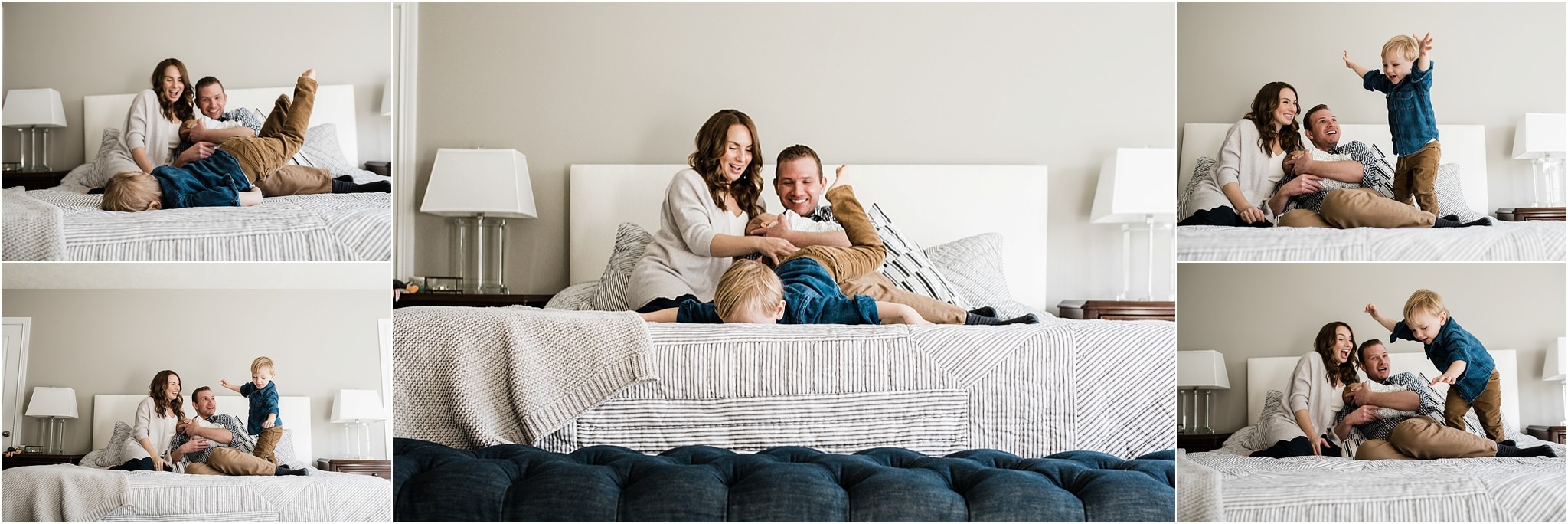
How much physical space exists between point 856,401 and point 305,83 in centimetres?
82

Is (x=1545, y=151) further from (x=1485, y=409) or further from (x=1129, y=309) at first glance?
(x=1129, y=309)

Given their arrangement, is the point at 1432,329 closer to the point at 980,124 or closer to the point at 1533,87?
the point at 1533,87

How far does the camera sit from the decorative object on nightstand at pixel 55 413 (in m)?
1.14

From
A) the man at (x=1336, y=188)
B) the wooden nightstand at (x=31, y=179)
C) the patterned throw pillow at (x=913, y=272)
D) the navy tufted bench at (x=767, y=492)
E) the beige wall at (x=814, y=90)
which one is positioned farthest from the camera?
the beige wall at (x=814, y=90)

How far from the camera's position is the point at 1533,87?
0.95 metres

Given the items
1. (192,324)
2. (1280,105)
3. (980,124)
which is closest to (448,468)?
(192,324)

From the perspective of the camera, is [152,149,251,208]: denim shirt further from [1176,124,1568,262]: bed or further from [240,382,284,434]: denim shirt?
[1176,124,1568,262]: bed

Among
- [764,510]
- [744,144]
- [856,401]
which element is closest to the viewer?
[764,510]

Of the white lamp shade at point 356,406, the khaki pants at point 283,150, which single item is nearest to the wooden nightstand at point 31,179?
the khaki pants at point 283,150

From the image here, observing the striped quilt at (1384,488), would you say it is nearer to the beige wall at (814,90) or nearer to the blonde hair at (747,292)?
the blonde hair at (747,292)

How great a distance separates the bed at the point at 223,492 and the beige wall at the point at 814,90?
1888 mm

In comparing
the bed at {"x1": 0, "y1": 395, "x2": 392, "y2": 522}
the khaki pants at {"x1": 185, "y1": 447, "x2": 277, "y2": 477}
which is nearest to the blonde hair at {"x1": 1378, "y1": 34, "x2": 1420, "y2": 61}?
the bed at {"x1": 0, "y1": 395, "x2": 392, "y2": 522}

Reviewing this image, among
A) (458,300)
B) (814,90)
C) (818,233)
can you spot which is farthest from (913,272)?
(458,300)

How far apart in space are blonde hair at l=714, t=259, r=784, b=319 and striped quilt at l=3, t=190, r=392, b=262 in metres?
0.70
